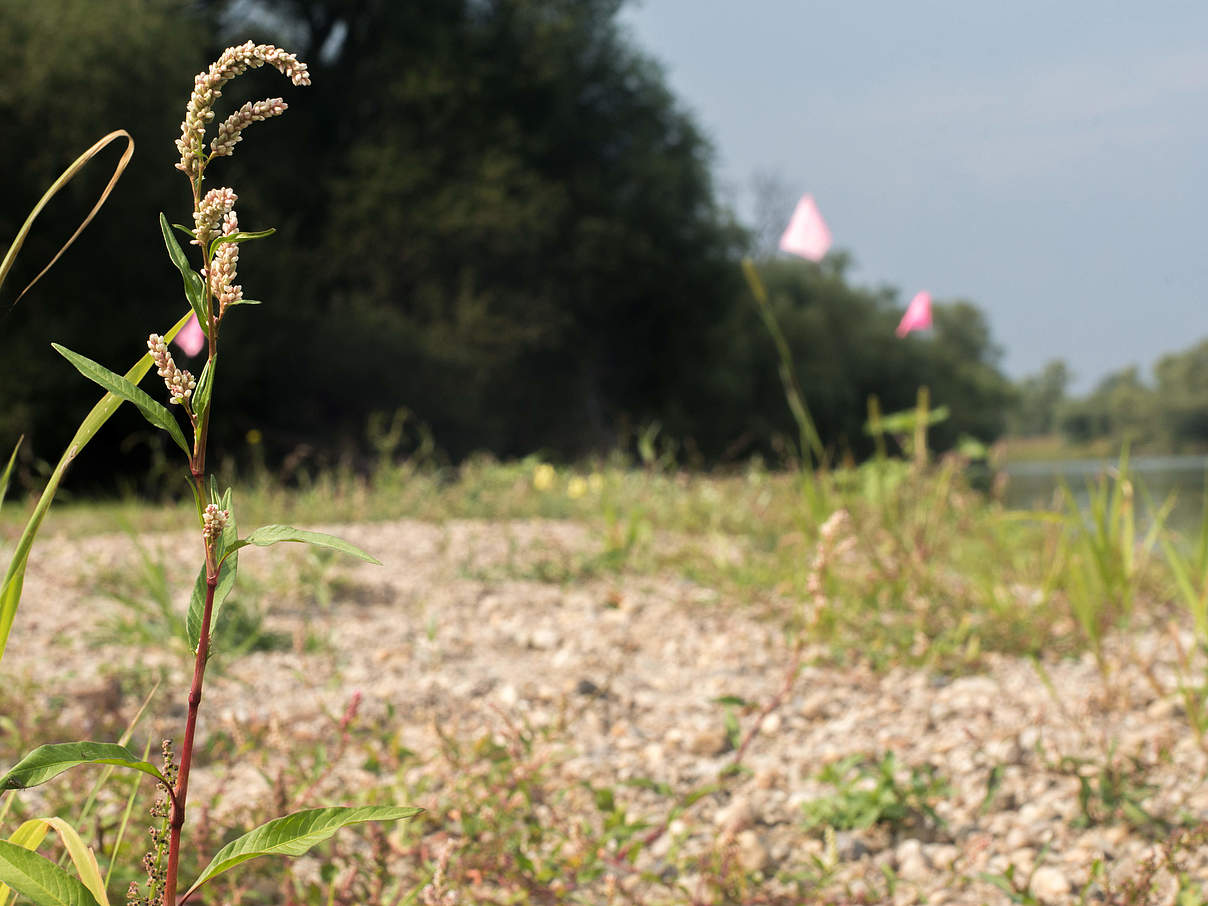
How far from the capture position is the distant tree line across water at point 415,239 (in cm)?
923

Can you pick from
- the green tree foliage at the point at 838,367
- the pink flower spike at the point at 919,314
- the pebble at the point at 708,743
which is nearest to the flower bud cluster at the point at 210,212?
the pebble at the point at 708,743

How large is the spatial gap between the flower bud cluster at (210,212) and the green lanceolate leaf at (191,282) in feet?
0.06

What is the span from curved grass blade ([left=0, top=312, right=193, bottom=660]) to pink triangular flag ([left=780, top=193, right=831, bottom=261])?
2.17 m

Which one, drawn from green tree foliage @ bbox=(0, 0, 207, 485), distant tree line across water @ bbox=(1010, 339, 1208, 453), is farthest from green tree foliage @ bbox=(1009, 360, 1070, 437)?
green tree foliage @ bbox=(0, 0, 207, 485)

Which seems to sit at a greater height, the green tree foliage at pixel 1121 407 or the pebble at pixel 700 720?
the green tree foliage at pixel 1121 407

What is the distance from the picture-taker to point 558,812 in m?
1.80

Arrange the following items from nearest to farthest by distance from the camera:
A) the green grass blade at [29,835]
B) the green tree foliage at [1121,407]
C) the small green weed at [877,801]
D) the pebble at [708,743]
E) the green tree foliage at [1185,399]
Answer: the green grass blade at [29,835]
the small green weed at [877,801]
the pebble at [708,743]
the green tree foliage at [1185,399]
the green tree foliage at [1121,407]

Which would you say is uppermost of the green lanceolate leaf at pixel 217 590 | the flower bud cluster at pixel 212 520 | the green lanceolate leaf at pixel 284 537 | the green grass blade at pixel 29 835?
the flower bud cluster at pixel 212 520

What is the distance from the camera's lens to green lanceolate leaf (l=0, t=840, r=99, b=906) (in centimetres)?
63

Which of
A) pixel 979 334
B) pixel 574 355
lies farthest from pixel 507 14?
pixel 979 334

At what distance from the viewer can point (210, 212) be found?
0.63m

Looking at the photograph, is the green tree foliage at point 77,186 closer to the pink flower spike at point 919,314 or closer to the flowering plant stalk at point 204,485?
the pink flower spike at point 919,314

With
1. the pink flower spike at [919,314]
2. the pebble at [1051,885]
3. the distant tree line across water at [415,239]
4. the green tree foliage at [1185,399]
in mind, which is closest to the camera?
the pebble at [1051,885]

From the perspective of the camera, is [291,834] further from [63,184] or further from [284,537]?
[63,184]
